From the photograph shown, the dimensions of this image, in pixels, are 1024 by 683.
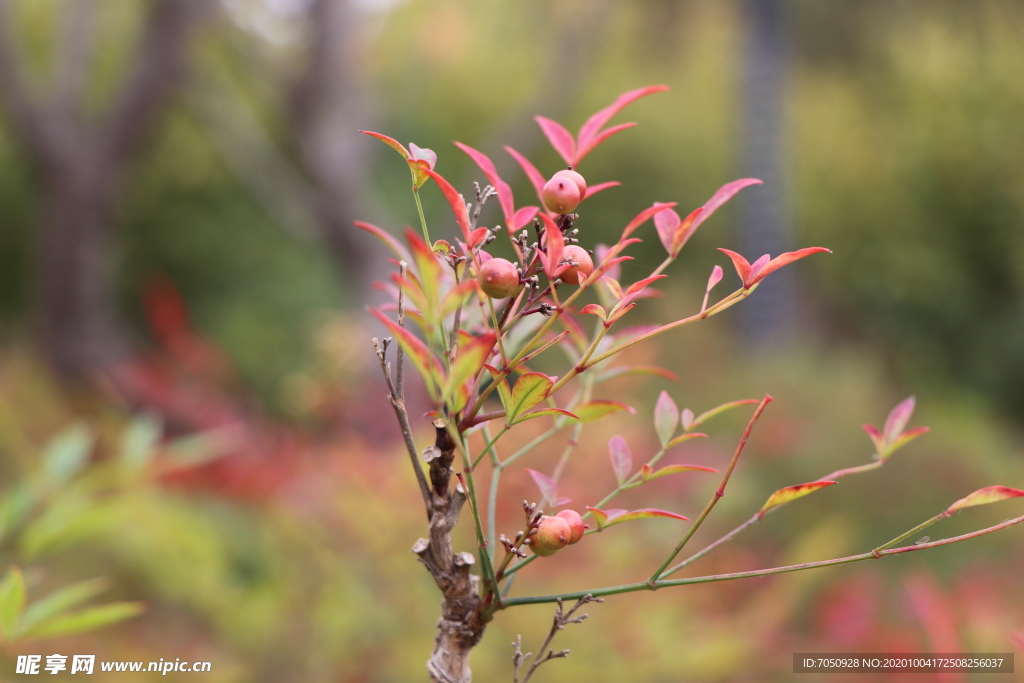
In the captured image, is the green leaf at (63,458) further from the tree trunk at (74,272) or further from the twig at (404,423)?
the tree trunk at (74,272)

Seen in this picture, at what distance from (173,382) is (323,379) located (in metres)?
0.87

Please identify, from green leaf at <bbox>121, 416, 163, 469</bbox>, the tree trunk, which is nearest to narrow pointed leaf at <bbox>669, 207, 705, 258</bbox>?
green leaf at <bbox>121, 416, 163, 469</bbox>

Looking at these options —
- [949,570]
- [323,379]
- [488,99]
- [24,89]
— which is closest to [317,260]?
[488,99]

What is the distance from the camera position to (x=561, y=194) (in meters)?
0.36

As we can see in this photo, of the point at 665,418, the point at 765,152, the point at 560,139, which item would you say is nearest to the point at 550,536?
the point at 665,418

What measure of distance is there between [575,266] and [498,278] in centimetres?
4

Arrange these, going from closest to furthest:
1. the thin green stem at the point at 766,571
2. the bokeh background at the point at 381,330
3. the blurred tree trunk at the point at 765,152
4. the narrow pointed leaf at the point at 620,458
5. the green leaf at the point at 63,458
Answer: the thin green stem at the point at 766,571, the narrow pointed leaf at the point at 620,458, the green leaf at the point at 63,458, the bokeh background at the point at 381,330, the blurred tree trunk at the point at 765,152

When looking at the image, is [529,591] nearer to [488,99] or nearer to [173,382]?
[173,382]

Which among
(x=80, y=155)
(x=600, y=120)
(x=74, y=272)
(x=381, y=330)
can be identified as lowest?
(x=600, y=120)

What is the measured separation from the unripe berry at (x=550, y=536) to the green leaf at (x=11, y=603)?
35 centimetres

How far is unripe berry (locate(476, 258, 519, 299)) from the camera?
0.35m

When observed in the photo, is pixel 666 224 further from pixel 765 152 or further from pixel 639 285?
pixel 765 152

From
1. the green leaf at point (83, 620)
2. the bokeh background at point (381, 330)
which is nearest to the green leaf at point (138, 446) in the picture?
the bokeh background at point (381, 330)

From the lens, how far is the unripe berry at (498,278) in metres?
0.35
